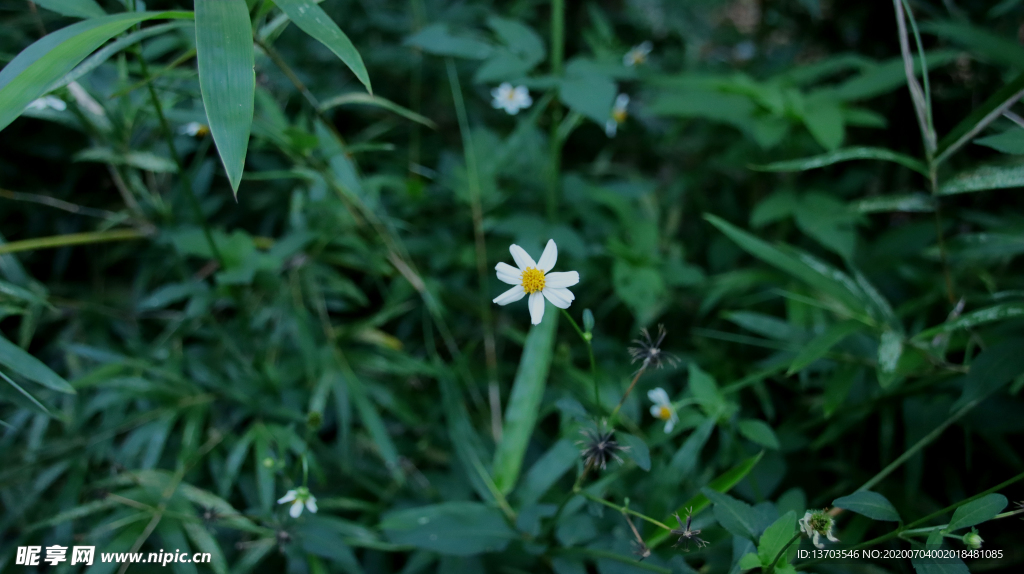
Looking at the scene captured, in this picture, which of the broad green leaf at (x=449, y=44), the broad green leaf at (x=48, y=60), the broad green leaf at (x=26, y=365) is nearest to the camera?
the broad green leaf at (x=48, y=60)

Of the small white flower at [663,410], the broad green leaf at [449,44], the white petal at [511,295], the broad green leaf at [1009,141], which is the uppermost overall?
the broad green leaf at [449,44]

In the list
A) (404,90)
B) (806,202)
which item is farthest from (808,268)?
(404,90)

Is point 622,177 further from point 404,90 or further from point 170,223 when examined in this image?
point 170,223

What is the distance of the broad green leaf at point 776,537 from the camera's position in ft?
2.61

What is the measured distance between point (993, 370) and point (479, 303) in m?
1.06

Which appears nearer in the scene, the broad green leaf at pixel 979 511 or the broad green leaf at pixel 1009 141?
the broad green leaf at pixel 979 511

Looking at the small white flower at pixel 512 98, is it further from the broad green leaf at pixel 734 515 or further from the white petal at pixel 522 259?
the broad green leaf at pixel 734 515

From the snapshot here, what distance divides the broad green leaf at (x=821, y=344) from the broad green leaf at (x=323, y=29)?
2.71 feet

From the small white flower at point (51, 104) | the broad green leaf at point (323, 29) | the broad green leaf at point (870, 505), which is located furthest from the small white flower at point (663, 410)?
the small white flower at point (51, 104)

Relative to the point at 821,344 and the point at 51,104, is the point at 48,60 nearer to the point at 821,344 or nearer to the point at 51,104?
the point at 51,104

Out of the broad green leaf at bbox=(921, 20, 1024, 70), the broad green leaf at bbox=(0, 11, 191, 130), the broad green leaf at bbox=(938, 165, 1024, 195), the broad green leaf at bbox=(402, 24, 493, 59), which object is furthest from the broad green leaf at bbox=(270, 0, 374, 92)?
the broad green leaf at bbox=(921, 20, 1024, 70)

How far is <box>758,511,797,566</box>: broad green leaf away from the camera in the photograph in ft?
2.61

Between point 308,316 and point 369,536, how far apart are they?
518mm

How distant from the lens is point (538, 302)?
2.69ft
